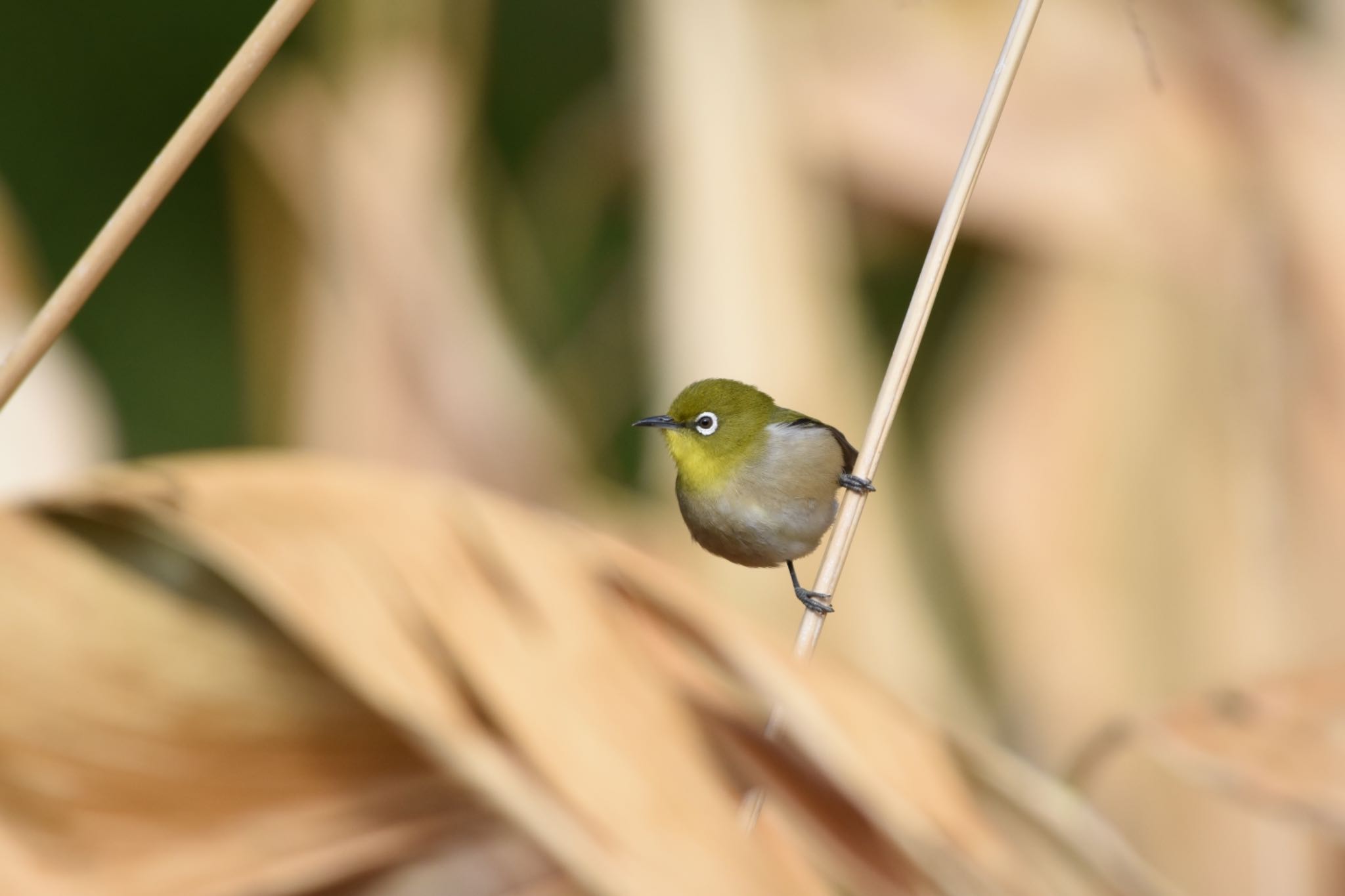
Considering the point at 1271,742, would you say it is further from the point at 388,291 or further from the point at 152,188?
the point at 388,291

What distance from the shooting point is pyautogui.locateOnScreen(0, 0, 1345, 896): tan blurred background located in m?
1.71

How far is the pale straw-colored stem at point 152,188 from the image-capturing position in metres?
0.55

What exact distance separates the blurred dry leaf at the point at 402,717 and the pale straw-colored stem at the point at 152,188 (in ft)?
0.50

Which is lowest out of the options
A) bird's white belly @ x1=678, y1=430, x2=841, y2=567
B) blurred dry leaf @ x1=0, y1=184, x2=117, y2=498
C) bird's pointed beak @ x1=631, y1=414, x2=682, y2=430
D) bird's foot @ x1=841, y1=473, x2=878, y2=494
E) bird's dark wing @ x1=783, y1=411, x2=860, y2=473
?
blurred dry leaf @ x1=0, y1=184, x2=117, y2=498

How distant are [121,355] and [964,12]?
206cm

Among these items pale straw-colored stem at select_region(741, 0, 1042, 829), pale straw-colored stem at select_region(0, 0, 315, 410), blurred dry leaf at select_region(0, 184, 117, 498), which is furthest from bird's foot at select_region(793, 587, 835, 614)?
blurred dry leaf at select_region(0, 184, 117, 498)

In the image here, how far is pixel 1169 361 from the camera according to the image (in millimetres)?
1931

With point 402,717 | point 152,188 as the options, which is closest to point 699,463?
point 402,717

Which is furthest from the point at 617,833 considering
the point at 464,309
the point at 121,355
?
the point at 121,355

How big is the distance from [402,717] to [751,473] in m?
0.38

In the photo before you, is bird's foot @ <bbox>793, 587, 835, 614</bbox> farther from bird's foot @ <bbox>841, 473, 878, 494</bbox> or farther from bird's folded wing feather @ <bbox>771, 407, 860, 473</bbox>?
bird's folded wing feather @ <bbox>771, 407, 860, 473</bbox>

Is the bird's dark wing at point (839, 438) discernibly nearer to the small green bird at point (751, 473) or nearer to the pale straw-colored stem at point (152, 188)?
the small green bird at point (751, 473)

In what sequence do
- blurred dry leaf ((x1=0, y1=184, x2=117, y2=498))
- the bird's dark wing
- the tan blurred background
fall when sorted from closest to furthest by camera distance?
1. the bird's dark wing
2. blurred dry leaf ((x1=0, y1=184, x2=117, y2=498))
3. the tan blurred background

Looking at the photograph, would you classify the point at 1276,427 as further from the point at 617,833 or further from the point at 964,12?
the point at 617,833
